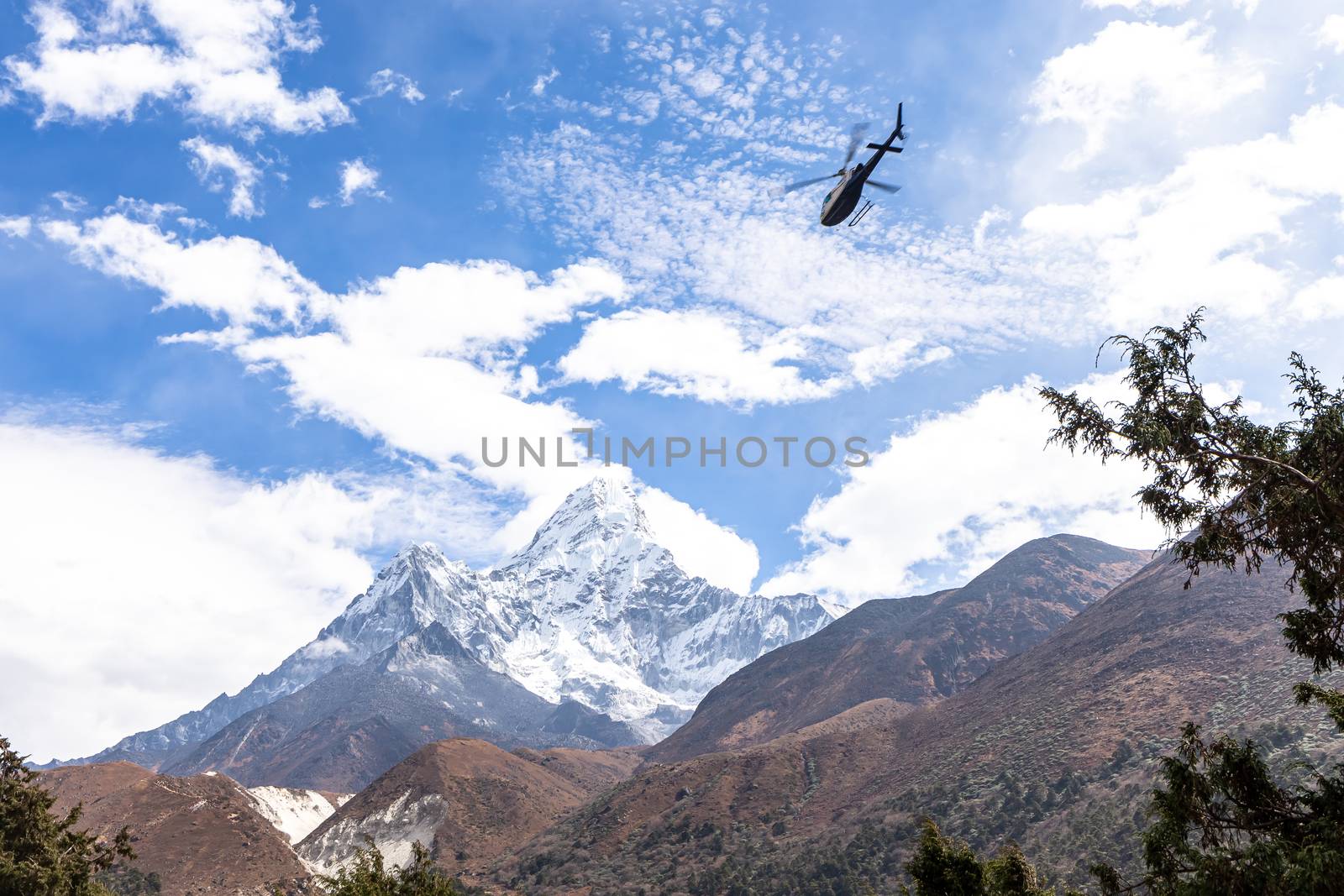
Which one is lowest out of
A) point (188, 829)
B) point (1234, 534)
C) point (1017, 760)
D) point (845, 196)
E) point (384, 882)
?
point (188, 829)

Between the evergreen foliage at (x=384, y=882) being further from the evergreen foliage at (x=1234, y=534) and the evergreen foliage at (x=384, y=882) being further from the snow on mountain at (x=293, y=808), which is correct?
the snow on mountain at (x=293, y=808)

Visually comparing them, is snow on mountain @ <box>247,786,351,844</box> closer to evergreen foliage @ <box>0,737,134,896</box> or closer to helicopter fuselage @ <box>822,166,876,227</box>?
evergreen foliage @ <box>0,737,134,896</box>

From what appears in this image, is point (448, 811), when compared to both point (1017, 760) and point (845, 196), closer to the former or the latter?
point (1017, 760)

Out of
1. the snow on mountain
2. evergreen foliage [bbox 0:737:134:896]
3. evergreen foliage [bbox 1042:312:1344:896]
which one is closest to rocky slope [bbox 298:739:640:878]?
the snow on mountain

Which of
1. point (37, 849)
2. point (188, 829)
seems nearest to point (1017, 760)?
point (37, 849)

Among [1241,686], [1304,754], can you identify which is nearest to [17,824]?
[1304,754]

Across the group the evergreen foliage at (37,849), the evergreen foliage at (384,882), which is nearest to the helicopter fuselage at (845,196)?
the evergreen foliage at (384,882)

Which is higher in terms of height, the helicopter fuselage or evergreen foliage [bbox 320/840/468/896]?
the helicopter fuselage

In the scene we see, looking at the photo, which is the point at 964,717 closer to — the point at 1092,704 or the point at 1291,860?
the point at 1092,704
